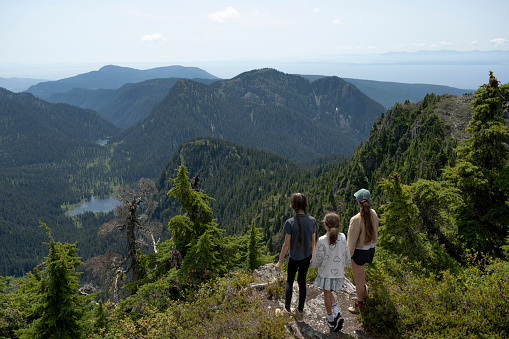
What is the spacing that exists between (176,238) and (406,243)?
14.4m

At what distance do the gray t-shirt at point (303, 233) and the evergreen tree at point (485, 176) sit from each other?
1519cm

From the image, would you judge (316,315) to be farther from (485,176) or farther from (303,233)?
(485,176)

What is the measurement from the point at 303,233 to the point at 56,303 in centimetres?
1125

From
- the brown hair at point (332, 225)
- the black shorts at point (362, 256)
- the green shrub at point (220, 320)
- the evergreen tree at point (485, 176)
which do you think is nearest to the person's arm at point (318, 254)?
the brown hair at point (332, 225)

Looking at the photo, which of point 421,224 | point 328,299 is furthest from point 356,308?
point 421,224

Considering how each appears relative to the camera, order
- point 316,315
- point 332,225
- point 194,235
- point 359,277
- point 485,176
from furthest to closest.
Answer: point 194,235 → point 485,176 → point 316,315 → point 359,277 → point 332,225

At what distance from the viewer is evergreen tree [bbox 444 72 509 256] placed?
17.1 meters

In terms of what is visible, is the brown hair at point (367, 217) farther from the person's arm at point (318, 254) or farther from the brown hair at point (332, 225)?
the person's arm at point (318, 254)

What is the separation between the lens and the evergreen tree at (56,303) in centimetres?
1098

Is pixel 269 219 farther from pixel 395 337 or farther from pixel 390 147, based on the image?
pixel 395 337

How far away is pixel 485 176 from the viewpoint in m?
17.4

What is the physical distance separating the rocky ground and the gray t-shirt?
2.49 meters

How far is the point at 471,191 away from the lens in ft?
60.4

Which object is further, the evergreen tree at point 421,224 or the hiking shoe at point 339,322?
the evergreen tree at point 421,224
